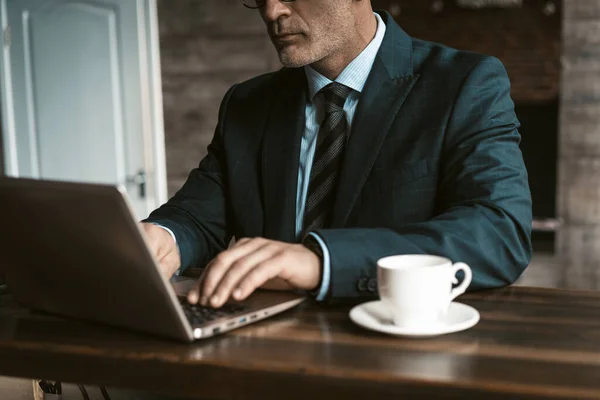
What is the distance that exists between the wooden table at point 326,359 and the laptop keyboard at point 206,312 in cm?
4

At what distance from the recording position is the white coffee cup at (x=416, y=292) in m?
0.80

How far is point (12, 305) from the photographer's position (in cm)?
104

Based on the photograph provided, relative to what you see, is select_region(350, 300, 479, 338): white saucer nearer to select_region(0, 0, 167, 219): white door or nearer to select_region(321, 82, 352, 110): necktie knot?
select_region(321, 82, 352, 110): necktie knot

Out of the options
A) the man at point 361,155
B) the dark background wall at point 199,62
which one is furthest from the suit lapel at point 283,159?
the dark background wall at point 199,62

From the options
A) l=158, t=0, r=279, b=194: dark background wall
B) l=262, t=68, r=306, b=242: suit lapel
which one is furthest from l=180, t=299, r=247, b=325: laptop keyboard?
l=158, t=0, r=279, b=194: dark background wall

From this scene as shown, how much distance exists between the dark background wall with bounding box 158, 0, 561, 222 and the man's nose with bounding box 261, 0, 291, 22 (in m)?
2.07

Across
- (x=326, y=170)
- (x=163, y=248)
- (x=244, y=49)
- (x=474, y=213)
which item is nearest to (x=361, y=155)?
(x=326, y=170)

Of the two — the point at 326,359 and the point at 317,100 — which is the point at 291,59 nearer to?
the point at 317,100

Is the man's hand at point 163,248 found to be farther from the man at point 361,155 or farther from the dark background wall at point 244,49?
the dark background wall at point 244,49

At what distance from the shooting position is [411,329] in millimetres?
812

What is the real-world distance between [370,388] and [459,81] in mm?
884

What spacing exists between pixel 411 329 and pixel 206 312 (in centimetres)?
25

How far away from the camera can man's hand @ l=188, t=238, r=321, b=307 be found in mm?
895

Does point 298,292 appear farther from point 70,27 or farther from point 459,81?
point 70,27
